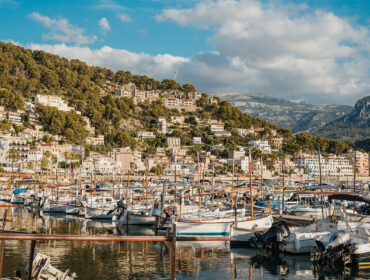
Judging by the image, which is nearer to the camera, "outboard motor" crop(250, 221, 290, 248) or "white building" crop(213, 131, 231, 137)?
"outboard motor" crop(250, 221, 290, 248)

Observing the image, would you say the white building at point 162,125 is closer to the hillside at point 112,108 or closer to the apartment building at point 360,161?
the hillside at point 112,108

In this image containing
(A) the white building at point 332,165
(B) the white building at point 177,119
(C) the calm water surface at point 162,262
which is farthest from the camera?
(B) the white building at point 177,119

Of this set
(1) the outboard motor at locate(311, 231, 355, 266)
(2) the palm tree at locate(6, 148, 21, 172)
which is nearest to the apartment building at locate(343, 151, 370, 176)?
(2) the palm tree at locate(6, 148, 21, 172)

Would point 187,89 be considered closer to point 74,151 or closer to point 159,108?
point 159,108

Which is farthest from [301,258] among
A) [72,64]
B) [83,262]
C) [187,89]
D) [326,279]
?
[187,89]

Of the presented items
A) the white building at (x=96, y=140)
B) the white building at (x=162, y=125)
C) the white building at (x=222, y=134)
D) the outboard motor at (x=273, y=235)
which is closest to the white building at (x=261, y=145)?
the white building at (x=222, y=134)

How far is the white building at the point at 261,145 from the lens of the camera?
13257cm

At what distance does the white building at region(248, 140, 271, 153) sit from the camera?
5219 inches

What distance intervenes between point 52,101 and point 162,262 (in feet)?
359

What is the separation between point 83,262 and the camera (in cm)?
1778

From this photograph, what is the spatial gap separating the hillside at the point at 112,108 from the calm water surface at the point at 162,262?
284ft

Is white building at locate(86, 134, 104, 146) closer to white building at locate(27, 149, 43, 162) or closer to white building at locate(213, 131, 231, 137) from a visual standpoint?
white building at locate(27, 149, 43, 162)

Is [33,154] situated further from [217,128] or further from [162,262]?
[162,262]

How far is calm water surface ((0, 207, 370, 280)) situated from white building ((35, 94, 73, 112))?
102197 millimetres
